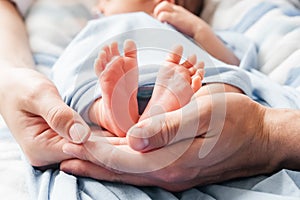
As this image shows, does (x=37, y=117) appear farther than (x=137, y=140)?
Yes

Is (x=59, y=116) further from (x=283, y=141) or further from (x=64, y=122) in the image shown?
(x=283, y=141)

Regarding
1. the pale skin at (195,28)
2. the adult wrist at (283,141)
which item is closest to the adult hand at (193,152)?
the adult wrist at (283,141)

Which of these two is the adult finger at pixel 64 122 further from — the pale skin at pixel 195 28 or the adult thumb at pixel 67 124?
the pale skin at pixel 195 28

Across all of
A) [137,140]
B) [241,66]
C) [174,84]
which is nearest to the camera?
[137,140]

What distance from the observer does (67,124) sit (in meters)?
0.69

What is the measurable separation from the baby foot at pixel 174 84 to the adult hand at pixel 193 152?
4cm

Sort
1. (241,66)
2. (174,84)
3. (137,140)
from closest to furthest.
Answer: (137,140), (174,84), (241,66)

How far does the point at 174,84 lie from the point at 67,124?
17 cm

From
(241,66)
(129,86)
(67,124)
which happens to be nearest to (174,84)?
(129,86)

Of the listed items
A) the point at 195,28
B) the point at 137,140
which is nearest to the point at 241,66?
the point at 195,28

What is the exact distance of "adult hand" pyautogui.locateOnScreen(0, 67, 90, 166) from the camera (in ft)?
2.27

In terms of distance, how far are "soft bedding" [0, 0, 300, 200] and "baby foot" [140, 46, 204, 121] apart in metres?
0.12

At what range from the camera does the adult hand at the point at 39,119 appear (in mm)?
692

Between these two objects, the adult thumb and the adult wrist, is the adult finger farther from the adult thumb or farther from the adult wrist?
the adult wrist
